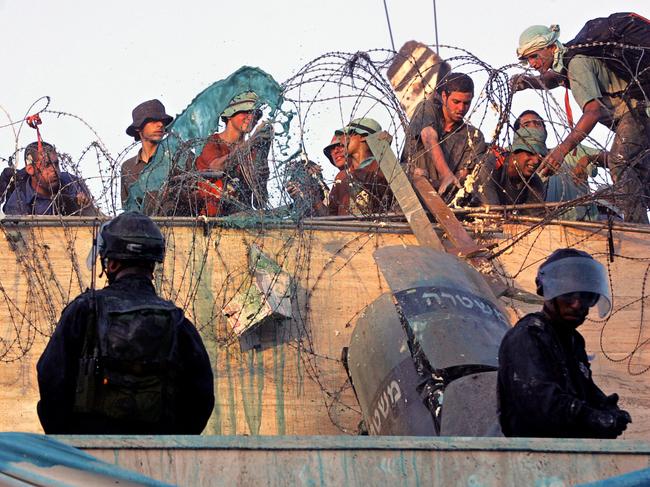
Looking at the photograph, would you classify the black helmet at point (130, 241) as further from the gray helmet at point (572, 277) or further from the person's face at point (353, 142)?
the person's face at point (353, 142)

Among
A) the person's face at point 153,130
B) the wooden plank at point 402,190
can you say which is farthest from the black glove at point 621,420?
the person's face at point 153,130

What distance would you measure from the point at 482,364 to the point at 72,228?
380cm

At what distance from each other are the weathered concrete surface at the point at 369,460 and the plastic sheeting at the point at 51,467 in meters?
0.13

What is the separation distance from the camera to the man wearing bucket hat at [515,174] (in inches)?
451

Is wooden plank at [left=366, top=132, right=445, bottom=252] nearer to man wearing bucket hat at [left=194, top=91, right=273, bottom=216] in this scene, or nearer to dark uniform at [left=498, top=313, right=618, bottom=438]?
man wearing bucket hat at [left=194, top=91, right=273, bottom=216]

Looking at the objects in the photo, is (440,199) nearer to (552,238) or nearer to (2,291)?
(552,238)

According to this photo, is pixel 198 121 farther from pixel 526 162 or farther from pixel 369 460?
pixel 369 460

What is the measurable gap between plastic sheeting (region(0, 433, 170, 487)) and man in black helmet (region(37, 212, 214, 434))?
0.89 metres

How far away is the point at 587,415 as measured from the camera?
6.12 m

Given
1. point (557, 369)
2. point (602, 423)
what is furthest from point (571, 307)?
point (602, 423)

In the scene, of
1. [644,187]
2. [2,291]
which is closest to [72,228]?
[2,291]

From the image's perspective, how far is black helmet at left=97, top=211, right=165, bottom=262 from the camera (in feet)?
21.6

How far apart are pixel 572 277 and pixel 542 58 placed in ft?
17.2

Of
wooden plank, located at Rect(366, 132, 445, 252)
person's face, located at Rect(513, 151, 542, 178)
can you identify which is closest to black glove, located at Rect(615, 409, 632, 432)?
wooden plank, located at Rect(366, 132, 445, 252)
